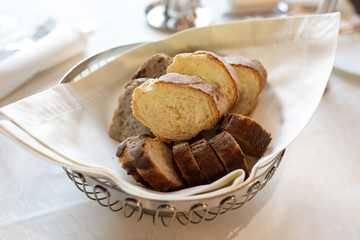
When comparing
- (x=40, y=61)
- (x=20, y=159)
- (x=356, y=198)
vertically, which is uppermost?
(x=40, y=61)

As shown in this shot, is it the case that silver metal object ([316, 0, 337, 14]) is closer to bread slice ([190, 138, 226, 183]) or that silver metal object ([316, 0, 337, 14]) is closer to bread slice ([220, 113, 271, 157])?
bread slice ([220, 113, 271, 157])

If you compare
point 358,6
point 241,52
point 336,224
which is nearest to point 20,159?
point 241,52

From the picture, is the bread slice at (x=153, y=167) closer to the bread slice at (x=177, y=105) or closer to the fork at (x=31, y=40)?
the bread slice at (x=177, y=105)

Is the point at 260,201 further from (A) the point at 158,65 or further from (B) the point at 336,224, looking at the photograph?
(A) the point at 158,65

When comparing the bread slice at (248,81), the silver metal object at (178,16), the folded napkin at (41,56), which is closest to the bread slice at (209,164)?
the bread slice at (248,81)

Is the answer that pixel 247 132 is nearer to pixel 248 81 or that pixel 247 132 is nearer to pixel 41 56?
pixel 248 81
